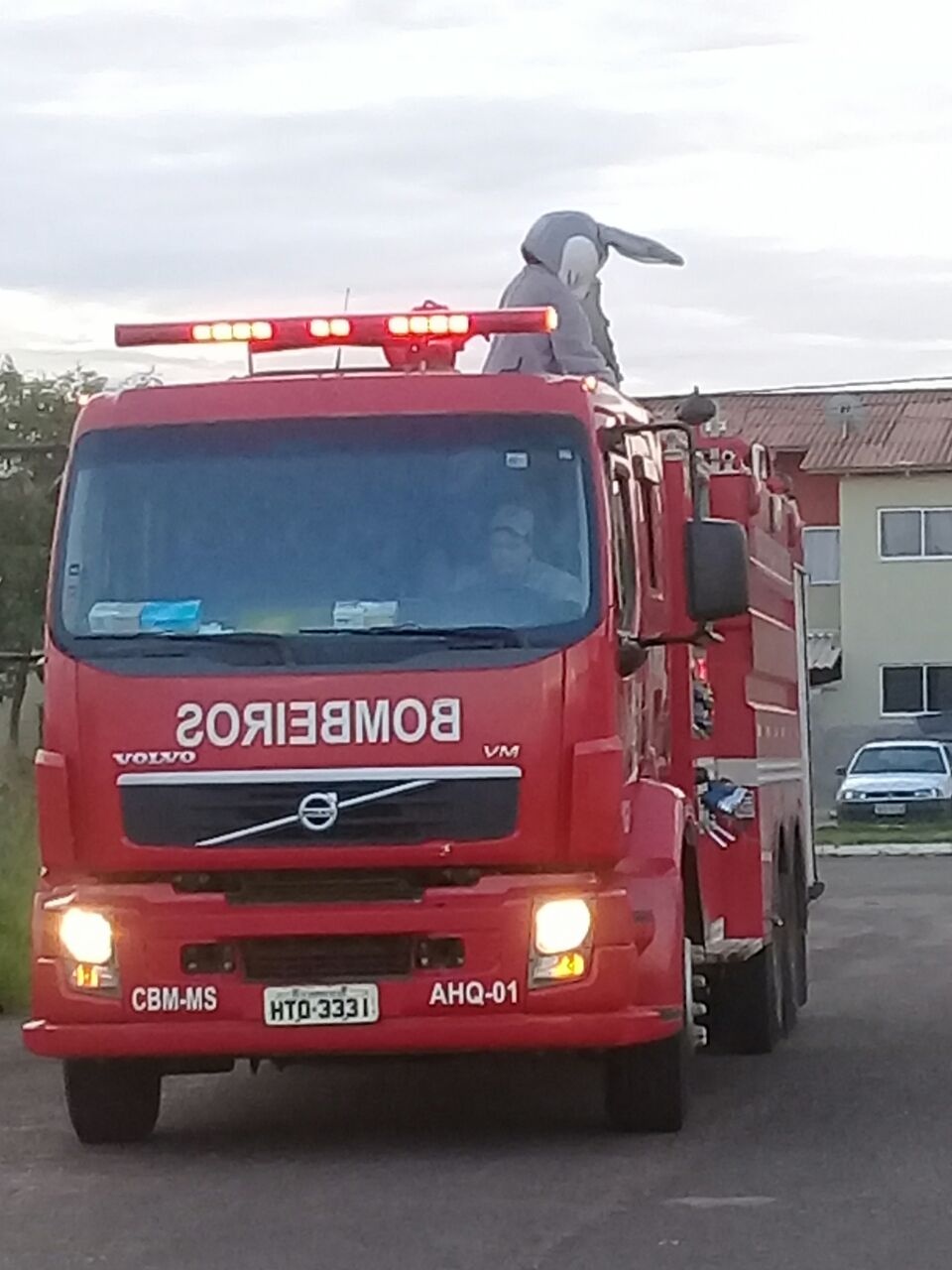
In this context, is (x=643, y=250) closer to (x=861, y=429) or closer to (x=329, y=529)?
(x=329, y=529)

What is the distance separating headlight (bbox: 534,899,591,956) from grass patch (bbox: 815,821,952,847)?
1172 inches

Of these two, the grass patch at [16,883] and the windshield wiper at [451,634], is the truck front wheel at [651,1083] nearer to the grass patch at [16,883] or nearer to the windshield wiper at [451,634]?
the windshield wiper at [451,634]

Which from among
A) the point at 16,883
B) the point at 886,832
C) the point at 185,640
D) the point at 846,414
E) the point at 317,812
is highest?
the point at 846,414

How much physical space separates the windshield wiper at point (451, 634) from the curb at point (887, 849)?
27077 mm

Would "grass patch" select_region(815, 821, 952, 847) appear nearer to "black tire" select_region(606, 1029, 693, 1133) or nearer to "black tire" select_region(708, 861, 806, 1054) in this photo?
"black tire" select_region(708, 861, 806, 1054)

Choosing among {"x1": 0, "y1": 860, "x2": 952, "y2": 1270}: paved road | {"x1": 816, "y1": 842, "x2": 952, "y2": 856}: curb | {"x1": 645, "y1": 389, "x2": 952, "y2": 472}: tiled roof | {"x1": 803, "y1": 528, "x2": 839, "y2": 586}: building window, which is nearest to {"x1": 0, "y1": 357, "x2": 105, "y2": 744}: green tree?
{"x1": 816, "y1": 842, "x2": 952, "y2": 856}: curb

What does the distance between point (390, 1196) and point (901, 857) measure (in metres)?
28.0

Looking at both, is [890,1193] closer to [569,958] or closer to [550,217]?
[569,958]

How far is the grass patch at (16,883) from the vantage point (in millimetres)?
17547

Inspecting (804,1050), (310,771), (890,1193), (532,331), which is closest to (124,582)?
(310,771)

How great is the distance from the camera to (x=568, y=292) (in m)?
13.7

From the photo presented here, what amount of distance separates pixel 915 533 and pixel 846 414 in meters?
3.68

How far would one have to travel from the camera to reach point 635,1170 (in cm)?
1048

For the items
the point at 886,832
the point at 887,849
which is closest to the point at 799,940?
the point at 887,849
